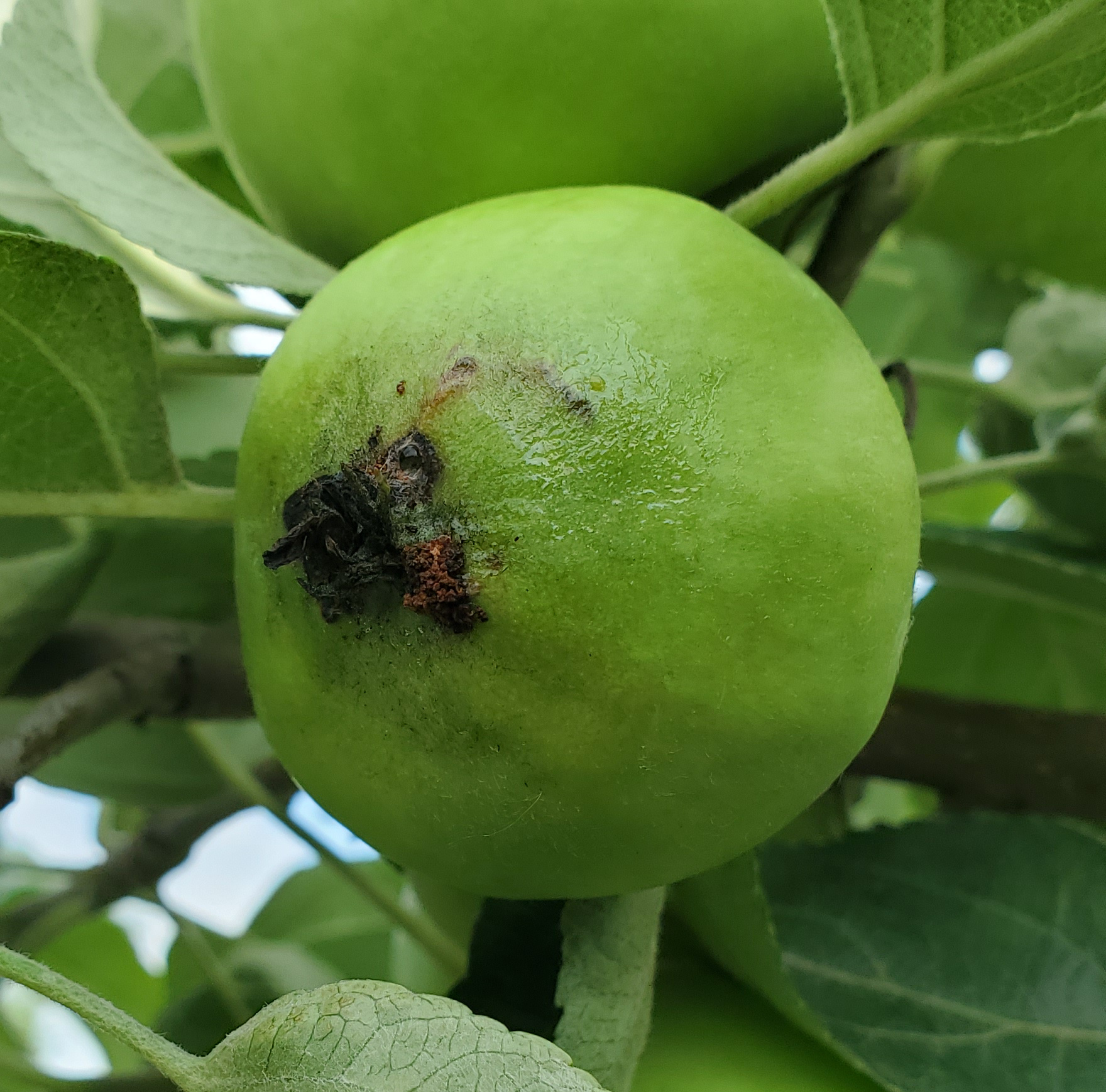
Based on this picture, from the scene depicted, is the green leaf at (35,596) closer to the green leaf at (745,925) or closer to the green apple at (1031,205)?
the green leaf at (745,925)

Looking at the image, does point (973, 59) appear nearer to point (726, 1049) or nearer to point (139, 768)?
point (726, 1049)

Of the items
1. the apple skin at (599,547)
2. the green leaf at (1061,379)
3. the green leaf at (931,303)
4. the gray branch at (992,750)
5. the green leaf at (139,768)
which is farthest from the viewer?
the green leaf at (931,303)

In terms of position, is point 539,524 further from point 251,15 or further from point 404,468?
point 251,15

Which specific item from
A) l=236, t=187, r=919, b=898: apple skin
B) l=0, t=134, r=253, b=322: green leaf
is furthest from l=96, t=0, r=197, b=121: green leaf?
l=236, t=187, r=919, b=898: apple skin

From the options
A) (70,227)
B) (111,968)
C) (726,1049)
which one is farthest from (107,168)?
(111,968)

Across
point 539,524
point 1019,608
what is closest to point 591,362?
point 539,524

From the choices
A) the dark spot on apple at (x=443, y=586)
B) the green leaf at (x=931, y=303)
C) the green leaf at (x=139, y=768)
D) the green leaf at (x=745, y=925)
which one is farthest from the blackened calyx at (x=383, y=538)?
the green leaf at (x=931, y=303)
